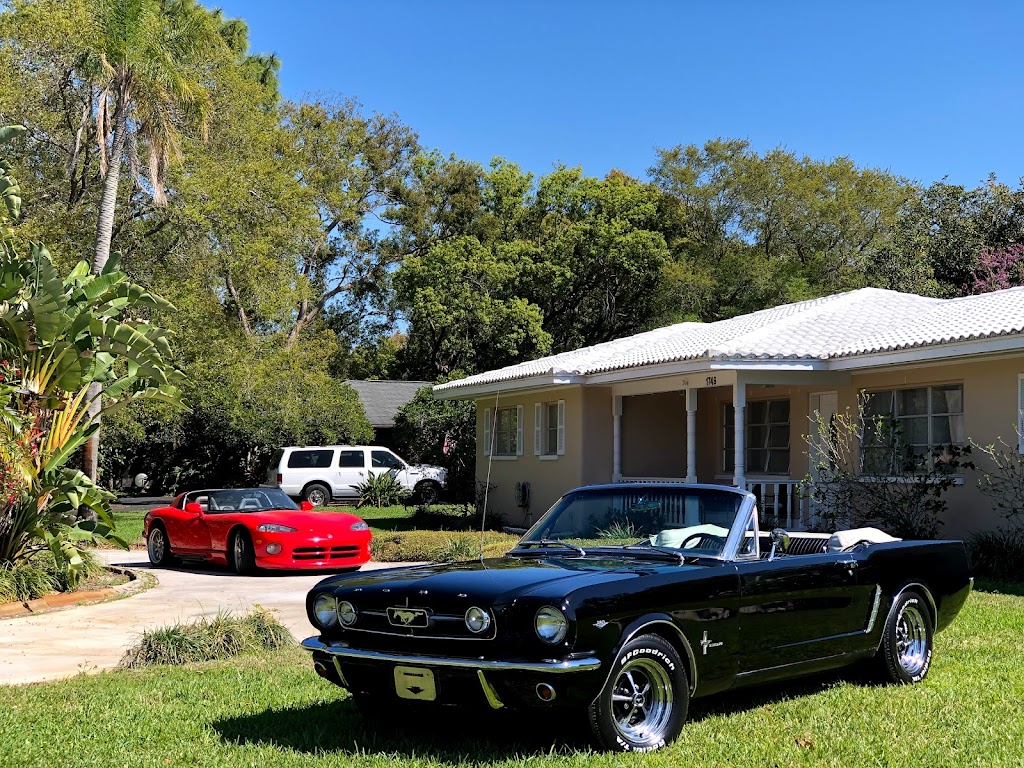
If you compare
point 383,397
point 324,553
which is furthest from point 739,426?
point 383,397

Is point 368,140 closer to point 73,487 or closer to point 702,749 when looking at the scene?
point 73,487

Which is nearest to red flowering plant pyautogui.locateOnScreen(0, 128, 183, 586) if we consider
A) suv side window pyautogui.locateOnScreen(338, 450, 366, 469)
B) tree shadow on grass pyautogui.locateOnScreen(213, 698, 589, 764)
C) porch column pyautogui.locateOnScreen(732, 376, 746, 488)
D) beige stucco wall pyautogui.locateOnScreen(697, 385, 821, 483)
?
tree shadow on grass pyautogui.locateOnScreen(213, 698, 589, 764)

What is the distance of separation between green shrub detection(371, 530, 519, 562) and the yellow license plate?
9.29m

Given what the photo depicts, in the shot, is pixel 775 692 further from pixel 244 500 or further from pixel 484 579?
pixel 244 500

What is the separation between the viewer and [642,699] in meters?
5.77

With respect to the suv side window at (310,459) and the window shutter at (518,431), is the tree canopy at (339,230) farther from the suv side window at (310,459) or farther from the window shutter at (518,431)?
the window shutter at (518,431)

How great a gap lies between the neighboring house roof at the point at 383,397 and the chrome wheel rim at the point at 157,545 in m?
27.0

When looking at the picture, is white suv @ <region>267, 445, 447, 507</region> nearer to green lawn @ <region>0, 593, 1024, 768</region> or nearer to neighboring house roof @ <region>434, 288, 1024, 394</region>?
neighboring house roof @ <region>434, 288, 1024, 394</region>

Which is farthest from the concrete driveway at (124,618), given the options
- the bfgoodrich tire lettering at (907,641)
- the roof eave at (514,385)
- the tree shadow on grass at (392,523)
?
the tree shadow on grass at (392,523)

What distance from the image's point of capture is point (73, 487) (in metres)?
12.7

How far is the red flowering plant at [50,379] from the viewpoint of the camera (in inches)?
484

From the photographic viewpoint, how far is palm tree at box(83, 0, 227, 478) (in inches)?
819

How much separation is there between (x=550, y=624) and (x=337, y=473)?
90.4 ft

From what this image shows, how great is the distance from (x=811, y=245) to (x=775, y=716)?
39.2m
